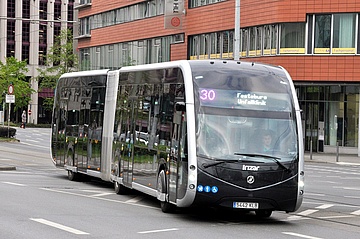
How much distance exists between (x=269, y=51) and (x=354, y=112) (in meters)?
6.13

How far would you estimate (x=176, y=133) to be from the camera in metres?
16.1

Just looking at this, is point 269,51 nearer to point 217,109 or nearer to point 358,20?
point 358,20

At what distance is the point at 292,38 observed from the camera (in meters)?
50.0

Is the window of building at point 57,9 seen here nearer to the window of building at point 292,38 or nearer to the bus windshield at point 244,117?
the window of building at point 292,38

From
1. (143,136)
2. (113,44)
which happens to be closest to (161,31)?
(113,44)

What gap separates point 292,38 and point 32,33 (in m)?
79.8

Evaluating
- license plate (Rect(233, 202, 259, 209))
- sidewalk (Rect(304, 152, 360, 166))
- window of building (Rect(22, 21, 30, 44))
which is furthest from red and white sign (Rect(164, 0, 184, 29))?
window of building (Rect(22, 21, 30, 44))

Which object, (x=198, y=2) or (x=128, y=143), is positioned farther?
(x=198, y=2)

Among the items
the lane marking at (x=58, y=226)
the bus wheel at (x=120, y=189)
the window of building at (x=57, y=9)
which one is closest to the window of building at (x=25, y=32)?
the window of building at (x=57, y=9)

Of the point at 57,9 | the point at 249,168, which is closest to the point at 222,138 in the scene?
the point at 249,168

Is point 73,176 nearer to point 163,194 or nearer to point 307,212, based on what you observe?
point 163,194

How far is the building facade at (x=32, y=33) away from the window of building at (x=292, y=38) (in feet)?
238

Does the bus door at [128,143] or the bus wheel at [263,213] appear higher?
the bus door at [128,143]

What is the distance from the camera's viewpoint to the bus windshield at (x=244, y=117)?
15.3 metres
